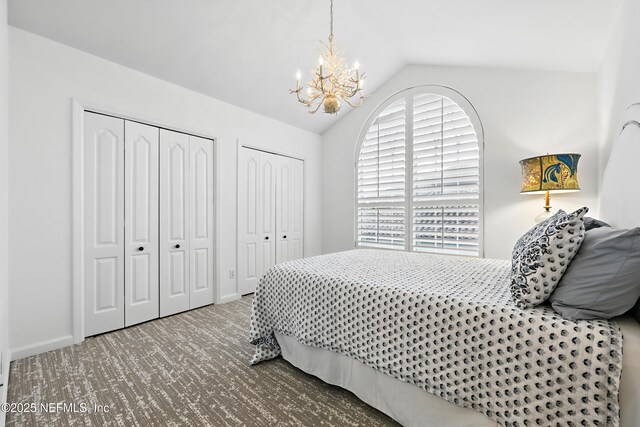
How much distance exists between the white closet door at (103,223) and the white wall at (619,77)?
387 cm

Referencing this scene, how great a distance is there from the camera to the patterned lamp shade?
8.27ft

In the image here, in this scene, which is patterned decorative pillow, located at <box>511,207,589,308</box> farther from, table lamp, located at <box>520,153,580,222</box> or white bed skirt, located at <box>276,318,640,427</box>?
table lamp, located at <box>520,153,580,222</box>

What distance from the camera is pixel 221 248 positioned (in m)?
3.57

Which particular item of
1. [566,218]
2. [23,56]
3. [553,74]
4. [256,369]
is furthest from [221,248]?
[553,74]

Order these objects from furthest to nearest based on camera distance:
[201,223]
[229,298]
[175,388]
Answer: [229,298]
[201,223]
[175,388]

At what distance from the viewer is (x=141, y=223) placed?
2912 millimetres

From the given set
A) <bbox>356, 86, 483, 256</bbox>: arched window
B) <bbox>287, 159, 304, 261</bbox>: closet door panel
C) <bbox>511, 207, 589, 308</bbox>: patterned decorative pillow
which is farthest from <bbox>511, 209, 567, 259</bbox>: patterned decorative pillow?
<bbox>287, 159, 304, 261</bbox>: closet door panel

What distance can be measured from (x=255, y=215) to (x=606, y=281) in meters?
3.52

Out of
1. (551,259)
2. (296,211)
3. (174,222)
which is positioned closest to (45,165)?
(174,222)

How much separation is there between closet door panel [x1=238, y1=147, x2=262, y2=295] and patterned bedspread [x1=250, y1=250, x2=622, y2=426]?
5.58 ft

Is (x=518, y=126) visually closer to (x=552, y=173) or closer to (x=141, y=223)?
(x=552, y=173)

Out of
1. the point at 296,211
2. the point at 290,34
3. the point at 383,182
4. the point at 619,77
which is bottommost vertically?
the point at 296,211

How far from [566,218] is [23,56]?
3711 mm

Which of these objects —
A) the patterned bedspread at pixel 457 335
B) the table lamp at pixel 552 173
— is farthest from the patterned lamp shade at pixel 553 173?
the patterned bedspread at pixel 457 335
